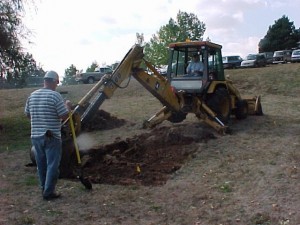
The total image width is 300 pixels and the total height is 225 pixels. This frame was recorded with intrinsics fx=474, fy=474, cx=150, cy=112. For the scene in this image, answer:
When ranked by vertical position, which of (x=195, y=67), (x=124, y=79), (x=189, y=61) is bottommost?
(x=124, y=79)

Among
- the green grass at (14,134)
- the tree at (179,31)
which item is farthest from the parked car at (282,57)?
the green grass at (14,134)

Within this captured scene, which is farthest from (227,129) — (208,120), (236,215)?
(236,215)

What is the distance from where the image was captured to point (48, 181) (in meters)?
7.08

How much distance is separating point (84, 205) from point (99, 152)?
148 inches

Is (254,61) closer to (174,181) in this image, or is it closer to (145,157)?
(145,157)

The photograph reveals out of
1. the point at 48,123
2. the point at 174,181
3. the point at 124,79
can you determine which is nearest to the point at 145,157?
Answer: the point at 124,79

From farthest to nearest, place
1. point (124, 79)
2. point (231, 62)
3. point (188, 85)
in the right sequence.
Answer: point (231, 62) → point (188, 85) → point (124, 79)

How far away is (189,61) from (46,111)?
24.1 ft

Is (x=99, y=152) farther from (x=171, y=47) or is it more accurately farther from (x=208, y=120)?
(x=171, y=47)

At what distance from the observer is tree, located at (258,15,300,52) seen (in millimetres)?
70312

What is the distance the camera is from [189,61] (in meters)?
13.7

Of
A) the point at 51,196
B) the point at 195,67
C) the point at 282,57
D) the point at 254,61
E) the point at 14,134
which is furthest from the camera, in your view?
the point at 282,57

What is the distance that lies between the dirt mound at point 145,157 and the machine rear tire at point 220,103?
1.13m

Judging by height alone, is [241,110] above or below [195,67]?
below
